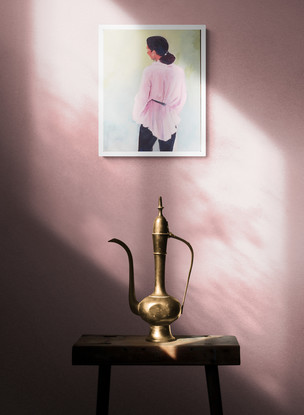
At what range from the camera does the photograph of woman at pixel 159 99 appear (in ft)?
6.84

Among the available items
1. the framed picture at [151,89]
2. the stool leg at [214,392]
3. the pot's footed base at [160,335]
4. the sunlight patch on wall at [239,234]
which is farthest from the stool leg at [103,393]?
the framed picture at [151,89]

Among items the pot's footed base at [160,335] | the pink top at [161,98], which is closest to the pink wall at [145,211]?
the pink top at [161,98]

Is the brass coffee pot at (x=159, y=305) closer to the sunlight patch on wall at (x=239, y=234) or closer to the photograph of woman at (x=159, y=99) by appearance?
the sunlight patch on wall at (x=239, y=234)

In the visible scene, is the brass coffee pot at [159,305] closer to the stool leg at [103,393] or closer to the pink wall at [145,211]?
the stool leg at [103,393]

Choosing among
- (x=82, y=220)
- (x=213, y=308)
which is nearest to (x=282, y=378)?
(x=213, y=308)

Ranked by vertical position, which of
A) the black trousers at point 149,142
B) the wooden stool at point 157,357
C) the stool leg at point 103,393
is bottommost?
the stool leg at point 103,393

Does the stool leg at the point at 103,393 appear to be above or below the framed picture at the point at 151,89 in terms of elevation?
below

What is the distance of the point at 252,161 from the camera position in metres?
2.08

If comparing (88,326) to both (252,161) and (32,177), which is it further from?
(252,161)

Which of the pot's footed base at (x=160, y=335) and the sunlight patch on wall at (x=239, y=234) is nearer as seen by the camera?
the pot's footed base at (x=160, y=335)

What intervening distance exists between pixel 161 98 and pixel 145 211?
489mm

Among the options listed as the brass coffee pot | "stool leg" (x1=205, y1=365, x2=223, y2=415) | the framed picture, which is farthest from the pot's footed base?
the framed picture

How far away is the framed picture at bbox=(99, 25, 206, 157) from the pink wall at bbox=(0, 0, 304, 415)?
5cm

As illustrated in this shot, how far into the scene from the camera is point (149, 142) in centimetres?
208
